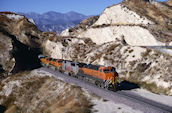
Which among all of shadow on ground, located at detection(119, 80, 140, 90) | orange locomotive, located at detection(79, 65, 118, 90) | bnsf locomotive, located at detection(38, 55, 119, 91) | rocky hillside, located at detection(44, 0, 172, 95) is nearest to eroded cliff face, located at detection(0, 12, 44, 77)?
rocky hillside, located at detection(44, 0, 172, 95)

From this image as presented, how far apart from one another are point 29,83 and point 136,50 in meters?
29.0

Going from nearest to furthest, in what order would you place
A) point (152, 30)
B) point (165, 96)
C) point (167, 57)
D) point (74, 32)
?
point (165, 96) → point (167, 57) → point (152, 30) → point (74, 32)

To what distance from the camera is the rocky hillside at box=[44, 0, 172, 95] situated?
125 feet

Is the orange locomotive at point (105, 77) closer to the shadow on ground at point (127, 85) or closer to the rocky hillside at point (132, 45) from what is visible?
the shadow on ground at point (127, 85)

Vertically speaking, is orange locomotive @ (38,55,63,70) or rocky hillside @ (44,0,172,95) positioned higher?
rocky hillside @ (44,0,172,95)

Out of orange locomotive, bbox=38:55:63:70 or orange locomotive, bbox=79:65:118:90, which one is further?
orange locomotive, bbox=38:55:63:70

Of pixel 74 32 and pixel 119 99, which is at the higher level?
pixel 74 32

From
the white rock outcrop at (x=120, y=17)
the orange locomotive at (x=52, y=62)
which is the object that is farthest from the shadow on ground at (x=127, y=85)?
the white rock outcrop at (x=120, y=17)

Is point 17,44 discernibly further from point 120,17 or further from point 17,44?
point 120,17

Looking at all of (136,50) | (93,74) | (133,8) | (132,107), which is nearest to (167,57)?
(136,50)

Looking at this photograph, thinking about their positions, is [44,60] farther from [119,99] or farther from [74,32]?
[119,99]

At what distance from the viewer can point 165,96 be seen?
2997 centimetres

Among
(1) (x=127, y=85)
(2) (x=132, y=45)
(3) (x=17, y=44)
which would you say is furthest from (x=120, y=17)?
(3) (x=17, y=44)

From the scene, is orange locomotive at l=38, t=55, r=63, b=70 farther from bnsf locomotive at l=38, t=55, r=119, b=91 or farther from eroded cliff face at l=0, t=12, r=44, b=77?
eroded cliff face at l=0, t=12, r=44, b=77
